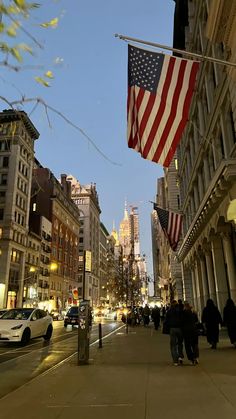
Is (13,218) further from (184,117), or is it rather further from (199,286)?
(184,117)

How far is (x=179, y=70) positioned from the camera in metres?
9.63

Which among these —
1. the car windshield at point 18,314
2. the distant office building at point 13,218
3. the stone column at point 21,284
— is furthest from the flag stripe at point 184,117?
the stone column at point 21,284

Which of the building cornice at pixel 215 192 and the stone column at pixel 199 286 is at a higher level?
the building cornice at pixel 215 192

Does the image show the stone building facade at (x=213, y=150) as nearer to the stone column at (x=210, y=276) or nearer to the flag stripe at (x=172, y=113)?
the stone column at (x=210, y=276)

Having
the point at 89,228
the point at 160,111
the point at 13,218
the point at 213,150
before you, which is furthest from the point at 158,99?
the point at 89,228

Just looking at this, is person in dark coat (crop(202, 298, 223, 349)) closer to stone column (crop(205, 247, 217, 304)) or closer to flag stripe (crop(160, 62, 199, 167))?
flag stripe (crop(160, 62, 199, 167))

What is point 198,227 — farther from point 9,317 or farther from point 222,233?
point 9,317

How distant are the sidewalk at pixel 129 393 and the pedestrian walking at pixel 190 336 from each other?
0.29 metres

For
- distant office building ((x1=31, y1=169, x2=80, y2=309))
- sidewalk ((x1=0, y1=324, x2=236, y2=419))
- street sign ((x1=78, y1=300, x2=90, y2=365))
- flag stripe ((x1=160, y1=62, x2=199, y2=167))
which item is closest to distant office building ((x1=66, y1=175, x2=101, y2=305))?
distant office building ((x1=31, y1=169, x2=80, y2=309))

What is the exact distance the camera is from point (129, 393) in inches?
295

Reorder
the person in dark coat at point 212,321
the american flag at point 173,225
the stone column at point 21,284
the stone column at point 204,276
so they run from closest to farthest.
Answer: the person in dark coat at point 212,321 → the american flag at point 173,225 → the stone column at point 204,276 → the stone column at point 21,284

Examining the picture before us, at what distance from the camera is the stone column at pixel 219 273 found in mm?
23111

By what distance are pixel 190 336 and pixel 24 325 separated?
9688 mm

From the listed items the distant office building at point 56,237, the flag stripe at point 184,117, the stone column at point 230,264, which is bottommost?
the stone column at point 230,264
